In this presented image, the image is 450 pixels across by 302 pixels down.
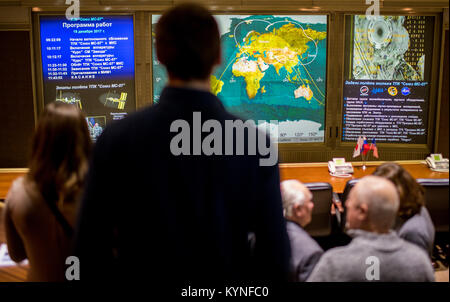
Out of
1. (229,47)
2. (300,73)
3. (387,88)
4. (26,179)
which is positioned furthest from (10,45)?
(387,88)

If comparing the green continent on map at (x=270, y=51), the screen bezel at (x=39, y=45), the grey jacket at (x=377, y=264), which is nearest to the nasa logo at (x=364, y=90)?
the green continent on map at (x=270, y=51)

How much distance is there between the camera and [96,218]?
2.74ft

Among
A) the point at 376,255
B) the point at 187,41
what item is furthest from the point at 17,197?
the point at 376,255

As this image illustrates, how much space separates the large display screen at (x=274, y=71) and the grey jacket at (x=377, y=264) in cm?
318

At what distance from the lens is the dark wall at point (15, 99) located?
4465mm

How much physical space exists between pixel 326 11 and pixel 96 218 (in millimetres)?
4392

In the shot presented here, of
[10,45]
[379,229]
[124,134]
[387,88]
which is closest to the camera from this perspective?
[124,134]

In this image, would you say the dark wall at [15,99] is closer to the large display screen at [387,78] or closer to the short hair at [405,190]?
the large display screen at [387,78]

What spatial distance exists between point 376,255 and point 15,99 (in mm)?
4242

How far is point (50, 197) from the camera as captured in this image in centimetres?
146

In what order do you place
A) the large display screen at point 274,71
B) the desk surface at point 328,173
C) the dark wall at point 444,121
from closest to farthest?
the desk surface at point 328,173
the large display screen at point 274,71
the dark wall at point 444,121

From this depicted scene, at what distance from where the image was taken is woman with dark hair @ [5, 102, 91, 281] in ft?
4.73
